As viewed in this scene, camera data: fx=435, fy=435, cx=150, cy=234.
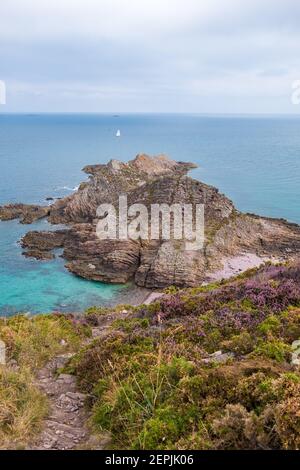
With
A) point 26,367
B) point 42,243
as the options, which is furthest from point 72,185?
point 26,367

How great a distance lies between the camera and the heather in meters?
7.03

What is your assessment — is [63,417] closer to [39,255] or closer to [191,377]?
[191,377]

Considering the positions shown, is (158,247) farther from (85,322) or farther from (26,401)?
(26,401)

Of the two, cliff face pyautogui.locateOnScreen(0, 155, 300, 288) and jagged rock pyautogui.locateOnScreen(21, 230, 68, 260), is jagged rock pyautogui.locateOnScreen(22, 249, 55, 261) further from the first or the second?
cliff face pyautogui.locateOnScreen(0, 155, 300, 288)

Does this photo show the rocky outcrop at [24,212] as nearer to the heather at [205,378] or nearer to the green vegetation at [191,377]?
the green vegetation at [191,377]

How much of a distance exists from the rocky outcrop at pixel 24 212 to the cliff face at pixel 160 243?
0.59 meters

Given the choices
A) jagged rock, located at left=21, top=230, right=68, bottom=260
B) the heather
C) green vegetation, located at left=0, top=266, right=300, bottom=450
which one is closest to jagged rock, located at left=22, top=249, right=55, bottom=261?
jagged rock, located at left=21, top=230, right=68, bottom=260

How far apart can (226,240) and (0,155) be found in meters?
114

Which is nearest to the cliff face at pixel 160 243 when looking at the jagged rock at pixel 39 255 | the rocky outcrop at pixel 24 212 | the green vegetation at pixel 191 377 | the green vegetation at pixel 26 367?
the jagged rock at pixel 39 255

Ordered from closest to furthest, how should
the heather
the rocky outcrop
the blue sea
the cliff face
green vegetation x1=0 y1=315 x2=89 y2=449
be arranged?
the heather
green vegetation x1=0 y1=315 x2=89 y2=449
the blue sea
the cliff face
the rocky outcrop

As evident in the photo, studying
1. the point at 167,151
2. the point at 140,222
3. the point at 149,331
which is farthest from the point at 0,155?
the point at 149,331

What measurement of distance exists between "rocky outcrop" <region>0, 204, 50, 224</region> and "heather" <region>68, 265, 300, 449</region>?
2022 inches

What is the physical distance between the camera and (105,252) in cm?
4622

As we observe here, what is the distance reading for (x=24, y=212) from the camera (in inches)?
2601
